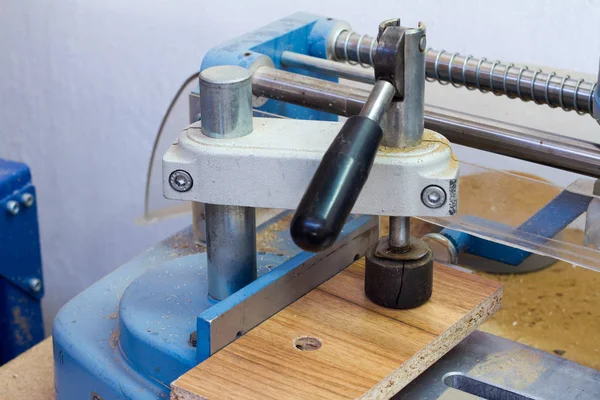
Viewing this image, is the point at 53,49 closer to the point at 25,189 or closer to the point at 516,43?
the point at 25,189

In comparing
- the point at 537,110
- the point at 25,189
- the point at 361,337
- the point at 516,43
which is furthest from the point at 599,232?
the point at 25,189

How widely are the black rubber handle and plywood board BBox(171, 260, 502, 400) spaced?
0.14 meters

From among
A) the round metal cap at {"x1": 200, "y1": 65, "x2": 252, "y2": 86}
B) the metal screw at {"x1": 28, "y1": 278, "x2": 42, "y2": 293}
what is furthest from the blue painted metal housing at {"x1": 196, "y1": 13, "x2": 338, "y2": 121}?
the metal screw at {"x1": 28, "y1": 278, "x2": 42, "y2": 293}

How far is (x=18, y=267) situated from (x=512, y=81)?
30.4 inches

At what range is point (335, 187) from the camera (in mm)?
534

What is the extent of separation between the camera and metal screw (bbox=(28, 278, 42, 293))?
1301 mm

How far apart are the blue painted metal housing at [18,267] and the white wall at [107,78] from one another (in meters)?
0.52

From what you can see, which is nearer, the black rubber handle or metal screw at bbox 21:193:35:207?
the black rubber handle

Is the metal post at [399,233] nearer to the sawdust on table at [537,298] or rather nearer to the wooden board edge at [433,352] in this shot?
the wooden board edge at [433,352]

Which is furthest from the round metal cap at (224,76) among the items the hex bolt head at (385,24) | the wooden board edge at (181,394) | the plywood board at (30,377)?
the plywood board at (30,377)

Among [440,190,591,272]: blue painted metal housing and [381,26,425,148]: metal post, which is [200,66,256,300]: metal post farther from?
[440,190,591,272]: blue painted metal housing

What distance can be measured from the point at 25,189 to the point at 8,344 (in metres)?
0.24

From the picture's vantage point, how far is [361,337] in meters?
0.68

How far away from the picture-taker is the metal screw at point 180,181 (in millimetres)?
674
